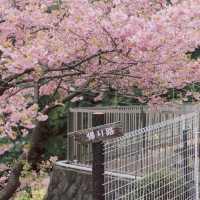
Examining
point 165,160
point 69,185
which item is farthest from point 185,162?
point 69,185

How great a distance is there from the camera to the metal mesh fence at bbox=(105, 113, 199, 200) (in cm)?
622

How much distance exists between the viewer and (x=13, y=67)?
508cm

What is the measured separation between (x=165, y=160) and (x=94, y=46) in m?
2.14

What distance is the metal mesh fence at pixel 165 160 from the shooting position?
20.4ft

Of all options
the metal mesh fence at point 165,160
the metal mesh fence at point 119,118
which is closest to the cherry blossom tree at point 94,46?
the metal mesh fence at point 165,160

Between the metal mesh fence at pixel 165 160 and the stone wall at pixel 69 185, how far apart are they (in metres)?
2.07

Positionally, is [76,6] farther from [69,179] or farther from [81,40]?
[69,179]

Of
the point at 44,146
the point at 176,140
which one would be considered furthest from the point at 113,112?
the point at 44,146

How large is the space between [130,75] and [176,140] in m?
1.16

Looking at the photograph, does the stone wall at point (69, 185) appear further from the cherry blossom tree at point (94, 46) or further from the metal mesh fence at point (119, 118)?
the cherry blossom tree at point (94, 46)

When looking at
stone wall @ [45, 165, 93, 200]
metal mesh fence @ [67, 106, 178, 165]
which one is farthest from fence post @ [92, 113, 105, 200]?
stone wall @ [45, 165, 93, 200]

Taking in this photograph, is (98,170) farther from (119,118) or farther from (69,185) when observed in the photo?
(69,185)

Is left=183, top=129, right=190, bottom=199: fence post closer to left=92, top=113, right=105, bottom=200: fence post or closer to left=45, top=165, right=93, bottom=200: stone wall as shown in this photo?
left=92, top=113, right=105, bottom=200: fence post

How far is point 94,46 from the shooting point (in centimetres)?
534
